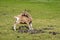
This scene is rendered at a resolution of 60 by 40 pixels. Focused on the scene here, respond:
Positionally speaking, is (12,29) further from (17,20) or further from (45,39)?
(45,39)

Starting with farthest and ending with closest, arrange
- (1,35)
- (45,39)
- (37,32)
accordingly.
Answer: (37,32), (1,35), (45,39)

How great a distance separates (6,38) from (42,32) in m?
2.81

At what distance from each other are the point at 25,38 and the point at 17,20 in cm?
224

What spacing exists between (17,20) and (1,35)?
162 cm

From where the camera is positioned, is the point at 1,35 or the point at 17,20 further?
the point at 17,20

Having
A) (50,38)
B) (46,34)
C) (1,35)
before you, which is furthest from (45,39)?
(1,35)

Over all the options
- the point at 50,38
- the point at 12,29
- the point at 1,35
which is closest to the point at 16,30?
the point at 12,29

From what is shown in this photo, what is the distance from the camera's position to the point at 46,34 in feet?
51.2

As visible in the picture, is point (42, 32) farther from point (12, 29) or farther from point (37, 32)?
point (12, 29)

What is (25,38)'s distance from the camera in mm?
14414

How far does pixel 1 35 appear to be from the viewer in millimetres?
15250

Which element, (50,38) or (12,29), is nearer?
(50,38)

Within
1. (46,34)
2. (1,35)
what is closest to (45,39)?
(46,34)

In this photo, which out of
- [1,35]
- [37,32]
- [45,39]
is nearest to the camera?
[45,39]
